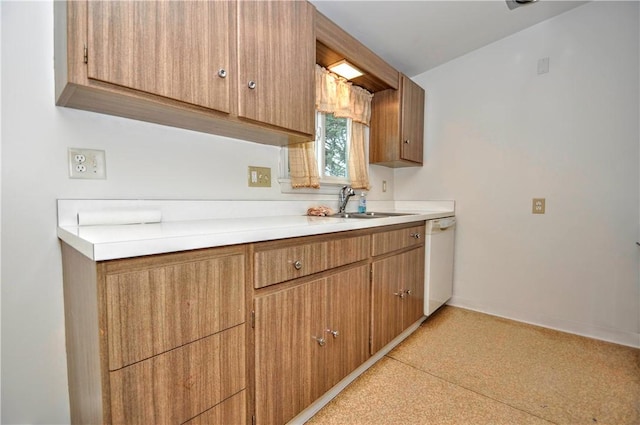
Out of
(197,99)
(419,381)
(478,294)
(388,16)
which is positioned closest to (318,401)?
(419,381)

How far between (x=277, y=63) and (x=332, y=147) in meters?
0.99

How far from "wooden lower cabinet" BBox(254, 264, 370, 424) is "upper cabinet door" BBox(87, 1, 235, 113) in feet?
2.66

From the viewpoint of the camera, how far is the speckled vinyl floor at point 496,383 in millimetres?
1271

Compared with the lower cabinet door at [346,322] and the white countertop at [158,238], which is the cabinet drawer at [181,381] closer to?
the white countertop at [158,238]

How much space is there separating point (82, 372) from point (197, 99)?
98cm

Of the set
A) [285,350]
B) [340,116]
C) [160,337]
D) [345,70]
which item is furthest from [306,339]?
[345,70]

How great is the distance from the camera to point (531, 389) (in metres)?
1.45

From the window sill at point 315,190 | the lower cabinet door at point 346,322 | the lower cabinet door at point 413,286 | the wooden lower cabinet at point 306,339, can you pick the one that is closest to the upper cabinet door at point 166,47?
the window sill at point 315,190

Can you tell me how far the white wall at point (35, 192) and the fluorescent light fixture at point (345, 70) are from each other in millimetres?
1342

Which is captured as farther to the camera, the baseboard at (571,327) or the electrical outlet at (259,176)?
the baseboard at (571,327)

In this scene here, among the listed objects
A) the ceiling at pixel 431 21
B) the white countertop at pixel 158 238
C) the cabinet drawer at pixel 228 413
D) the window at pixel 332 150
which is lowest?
the cabinet drawer at pixel 228 413

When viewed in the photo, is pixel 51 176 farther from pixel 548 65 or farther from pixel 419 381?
→ pixel 548 65

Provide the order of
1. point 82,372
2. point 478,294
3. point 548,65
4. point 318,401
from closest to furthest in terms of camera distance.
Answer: point 82,372, point 318,401, point 548,65, point 478,294

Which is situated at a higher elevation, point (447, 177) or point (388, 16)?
point (388, 16)
